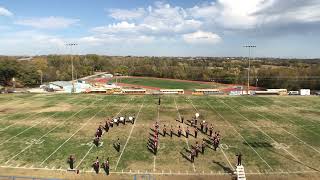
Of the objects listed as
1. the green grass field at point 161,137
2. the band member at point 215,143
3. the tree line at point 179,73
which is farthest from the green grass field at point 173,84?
the band member at point 215,143

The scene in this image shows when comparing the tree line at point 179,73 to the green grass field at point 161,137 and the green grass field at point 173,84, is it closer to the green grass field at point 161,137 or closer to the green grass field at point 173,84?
the green grass field at point 173,84

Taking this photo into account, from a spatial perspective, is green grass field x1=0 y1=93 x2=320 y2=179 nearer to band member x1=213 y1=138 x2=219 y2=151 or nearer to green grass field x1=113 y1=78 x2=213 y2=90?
band member x1=213 y1=138 x2=219 y2=151

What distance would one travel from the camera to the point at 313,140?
29.8m

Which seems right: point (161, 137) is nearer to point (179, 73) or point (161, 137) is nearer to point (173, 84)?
point (173, 84)

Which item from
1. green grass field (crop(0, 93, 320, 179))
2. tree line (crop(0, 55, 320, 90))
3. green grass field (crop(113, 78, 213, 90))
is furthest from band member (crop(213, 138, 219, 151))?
tree line (crop(0, 55, 320, 90))

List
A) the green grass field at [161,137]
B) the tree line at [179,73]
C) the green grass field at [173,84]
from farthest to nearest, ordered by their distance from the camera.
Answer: the green grass field at [173,84], the tree line at [179,73], the green grass field at [161,137]

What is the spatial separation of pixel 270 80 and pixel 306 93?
3269cm

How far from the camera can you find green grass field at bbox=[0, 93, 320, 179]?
23.7 m

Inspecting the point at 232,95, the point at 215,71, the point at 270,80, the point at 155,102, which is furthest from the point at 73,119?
the point at 215,71

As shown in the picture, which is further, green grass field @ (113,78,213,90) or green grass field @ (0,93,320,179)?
green grass field @ (113,78,213,90)

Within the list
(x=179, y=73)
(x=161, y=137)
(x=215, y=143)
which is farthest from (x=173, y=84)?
(x=215, y=143)

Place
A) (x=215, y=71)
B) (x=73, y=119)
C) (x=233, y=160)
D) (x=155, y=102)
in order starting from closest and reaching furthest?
(x=233, y=160), (x=73, y=119), (x=155, y=102), (x=215, y=71)

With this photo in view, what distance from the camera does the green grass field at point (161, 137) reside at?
77.8 ft

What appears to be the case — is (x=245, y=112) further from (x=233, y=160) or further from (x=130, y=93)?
(x=130, y=93)
